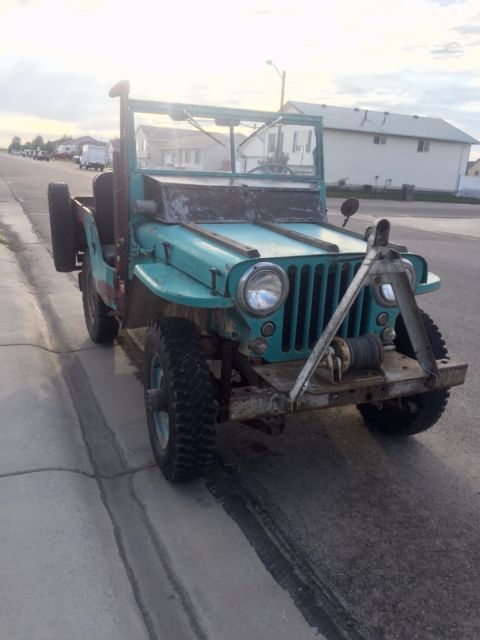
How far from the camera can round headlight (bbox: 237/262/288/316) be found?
9.85ft

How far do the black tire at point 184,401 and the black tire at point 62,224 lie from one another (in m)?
2.91

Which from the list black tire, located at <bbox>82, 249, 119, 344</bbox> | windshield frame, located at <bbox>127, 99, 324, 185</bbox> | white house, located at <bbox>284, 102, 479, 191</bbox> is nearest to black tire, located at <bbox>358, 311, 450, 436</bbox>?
windshield frame, located at <bbox>127, 99, 324, 185</bbox>

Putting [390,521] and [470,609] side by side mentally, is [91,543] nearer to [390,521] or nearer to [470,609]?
[390,521]

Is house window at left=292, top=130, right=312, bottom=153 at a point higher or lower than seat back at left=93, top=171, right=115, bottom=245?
higher

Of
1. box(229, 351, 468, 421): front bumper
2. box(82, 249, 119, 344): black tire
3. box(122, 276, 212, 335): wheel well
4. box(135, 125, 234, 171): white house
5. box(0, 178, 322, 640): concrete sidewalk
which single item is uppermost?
box(135, 125, 234, 171): white house

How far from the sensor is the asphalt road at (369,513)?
2.57m

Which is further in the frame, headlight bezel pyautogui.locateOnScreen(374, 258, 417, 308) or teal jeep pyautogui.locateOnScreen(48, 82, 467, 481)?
headlight bezel pyautogui.locateOnScreen(374, 258, 417, 308)

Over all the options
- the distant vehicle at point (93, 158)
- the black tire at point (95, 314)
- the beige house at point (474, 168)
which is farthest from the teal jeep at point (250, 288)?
the beige house at point (474, 168)

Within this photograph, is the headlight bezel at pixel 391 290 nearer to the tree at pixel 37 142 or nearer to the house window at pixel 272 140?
the house window at pixel 272 140

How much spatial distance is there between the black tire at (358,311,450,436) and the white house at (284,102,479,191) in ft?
118

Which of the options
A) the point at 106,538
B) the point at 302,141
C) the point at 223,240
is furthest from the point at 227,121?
the point at 106,538

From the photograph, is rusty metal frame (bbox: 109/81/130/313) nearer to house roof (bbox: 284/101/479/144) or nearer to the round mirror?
the round mirror

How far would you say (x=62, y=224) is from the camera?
584 centimetres

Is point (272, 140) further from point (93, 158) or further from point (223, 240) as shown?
point (93, 158)
